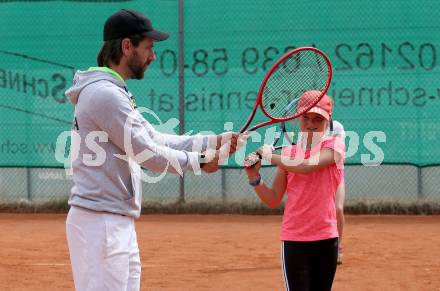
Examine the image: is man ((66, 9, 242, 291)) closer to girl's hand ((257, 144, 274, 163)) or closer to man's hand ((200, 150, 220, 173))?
man's hand ((200, 150, 220, 173))

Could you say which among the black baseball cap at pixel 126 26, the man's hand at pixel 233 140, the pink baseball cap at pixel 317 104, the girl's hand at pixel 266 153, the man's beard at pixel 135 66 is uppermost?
the black baseball cap at pixel 126 26

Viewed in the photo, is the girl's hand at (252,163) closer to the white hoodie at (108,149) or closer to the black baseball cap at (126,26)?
the white hoodie at (108,149)

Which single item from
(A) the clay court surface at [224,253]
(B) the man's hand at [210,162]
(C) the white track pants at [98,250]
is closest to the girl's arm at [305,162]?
(B) the man's hand at [210,162]

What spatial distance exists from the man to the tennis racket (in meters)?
1.07

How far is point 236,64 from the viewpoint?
11.1 metres

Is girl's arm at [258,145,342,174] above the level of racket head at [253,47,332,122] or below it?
below

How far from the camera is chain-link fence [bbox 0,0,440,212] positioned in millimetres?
10781

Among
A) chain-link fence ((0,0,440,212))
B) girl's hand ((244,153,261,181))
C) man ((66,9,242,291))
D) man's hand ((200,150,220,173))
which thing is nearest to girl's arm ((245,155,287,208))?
girl's hand ((244,153,261,181))

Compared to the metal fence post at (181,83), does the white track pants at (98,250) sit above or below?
below

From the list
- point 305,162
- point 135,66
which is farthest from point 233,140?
point 135,66

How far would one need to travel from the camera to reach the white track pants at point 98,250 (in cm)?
345

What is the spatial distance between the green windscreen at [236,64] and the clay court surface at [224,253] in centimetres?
111

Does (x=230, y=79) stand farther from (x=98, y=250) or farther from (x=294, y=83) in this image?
(x=98, y=250)

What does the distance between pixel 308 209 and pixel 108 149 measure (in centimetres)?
126
